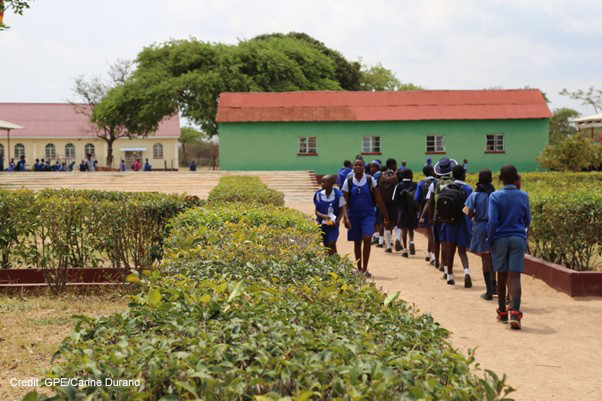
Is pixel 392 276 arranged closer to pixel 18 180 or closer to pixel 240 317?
pixel 240 317

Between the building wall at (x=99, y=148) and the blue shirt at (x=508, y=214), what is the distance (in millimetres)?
51241

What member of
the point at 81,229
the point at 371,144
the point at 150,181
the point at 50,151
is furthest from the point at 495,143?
the point at 50,151

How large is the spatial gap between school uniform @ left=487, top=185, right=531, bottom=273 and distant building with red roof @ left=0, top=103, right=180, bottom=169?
169 feet

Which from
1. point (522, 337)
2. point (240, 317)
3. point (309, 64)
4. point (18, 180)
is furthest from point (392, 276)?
point (309, 64)

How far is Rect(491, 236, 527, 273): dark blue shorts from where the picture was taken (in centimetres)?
734

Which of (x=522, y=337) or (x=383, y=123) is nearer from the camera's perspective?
(x=522, y=337)

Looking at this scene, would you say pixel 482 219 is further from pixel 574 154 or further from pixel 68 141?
pixel 68 141

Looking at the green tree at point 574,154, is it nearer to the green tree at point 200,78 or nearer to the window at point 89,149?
the green tree at point 200,78

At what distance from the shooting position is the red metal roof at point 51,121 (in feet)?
185

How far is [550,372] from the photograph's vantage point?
19.1 ft

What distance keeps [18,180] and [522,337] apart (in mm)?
27173

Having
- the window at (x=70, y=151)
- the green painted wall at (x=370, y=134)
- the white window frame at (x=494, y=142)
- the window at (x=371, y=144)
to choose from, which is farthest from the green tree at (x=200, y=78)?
the window at (x=70, y=151)

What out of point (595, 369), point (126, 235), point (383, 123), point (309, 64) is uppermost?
point (309, 64)

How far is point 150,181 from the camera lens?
29.8 meters
